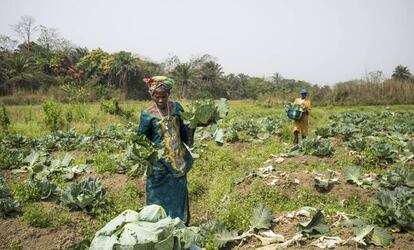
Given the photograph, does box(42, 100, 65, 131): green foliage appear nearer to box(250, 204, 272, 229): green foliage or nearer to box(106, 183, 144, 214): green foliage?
box(106, 183, 144, 214): green foliage

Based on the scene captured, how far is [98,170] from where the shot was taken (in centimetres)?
629

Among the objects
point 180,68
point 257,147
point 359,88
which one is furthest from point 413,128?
point 180,68

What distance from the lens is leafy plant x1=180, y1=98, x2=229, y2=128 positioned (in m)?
3.22

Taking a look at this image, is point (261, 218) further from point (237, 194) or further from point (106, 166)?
point (106, 166)

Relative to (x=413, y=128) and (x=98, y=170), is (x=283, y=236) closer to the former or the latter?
(x=98, y=170)

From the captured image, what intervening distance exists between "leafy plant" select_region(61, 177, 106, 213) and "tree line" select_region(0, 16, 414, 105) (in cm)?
283

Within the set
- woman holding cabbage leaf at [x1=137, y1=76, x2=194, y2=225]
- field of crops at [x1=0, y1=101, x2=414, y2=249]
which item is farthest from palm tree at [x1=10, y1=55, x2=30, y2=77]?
woman holding cabbage leaf at [x1=137, y1=76, x2=194, y2=225]

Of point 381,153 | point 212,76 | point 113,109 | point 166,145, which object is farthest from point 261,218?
point 212,76

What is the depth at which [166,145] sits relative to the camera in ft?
11.8

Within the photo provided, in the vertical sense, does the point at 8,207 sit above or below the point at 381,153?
below

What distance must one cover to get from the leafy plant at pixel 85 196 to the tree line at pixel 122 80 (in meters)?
2.83

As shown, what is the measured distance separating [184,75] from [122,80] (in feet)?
33.5

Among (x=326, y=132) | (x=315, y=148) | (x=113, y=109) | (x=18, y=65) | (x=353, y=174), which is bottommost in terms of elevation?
(x=353, y=174)

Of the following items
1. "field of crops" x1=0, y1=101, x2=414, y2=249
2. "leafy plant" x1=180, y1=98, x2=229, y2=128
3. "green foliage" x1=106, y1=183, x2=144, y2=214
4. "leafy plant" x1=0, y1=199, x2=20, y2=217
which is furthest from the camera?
"green foliage" x1=106, y1=183, x2=144, y2=214
